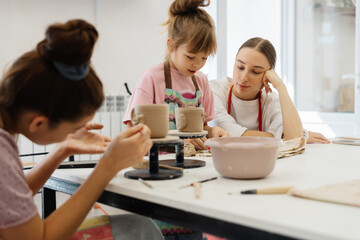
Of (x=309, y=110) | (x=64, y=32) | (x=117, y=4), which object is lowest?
(x=309, y=110)

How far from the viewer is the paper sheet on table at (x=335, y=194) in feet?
2.54

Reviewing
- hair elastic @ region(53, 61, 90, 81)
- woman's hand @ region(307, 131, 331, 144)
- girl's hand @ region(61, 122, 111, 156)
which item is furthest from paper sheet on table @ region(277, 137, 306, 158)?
hair elastic @ region(53, 61, 90, 81)

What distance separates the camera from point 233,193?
85 centimetres

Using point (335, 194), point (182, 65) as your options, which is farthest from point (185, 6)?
point (335, 194)

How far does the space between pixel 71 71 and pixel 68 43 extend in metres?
0.06

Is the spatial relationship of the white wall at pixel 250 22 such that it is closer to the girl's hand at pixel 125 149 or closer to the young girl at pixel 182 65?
the young girl at pixel 182 65

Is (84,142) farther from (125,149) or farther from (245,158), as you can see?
(245,158)

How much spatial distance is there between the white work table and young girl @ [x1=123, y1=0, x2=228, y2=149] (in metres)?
0.46

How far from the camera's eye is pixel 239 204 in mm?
763

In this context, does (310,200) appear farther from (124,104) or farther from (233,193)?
(124,104)

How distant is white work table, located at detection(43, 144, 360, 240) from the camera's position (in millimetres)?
647

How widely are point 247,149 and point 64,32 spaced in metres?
0.50

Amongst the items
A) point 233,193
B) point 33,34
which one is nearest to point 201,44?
point 233,193

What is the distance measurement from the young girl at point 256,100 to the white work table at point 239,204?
58 cm
